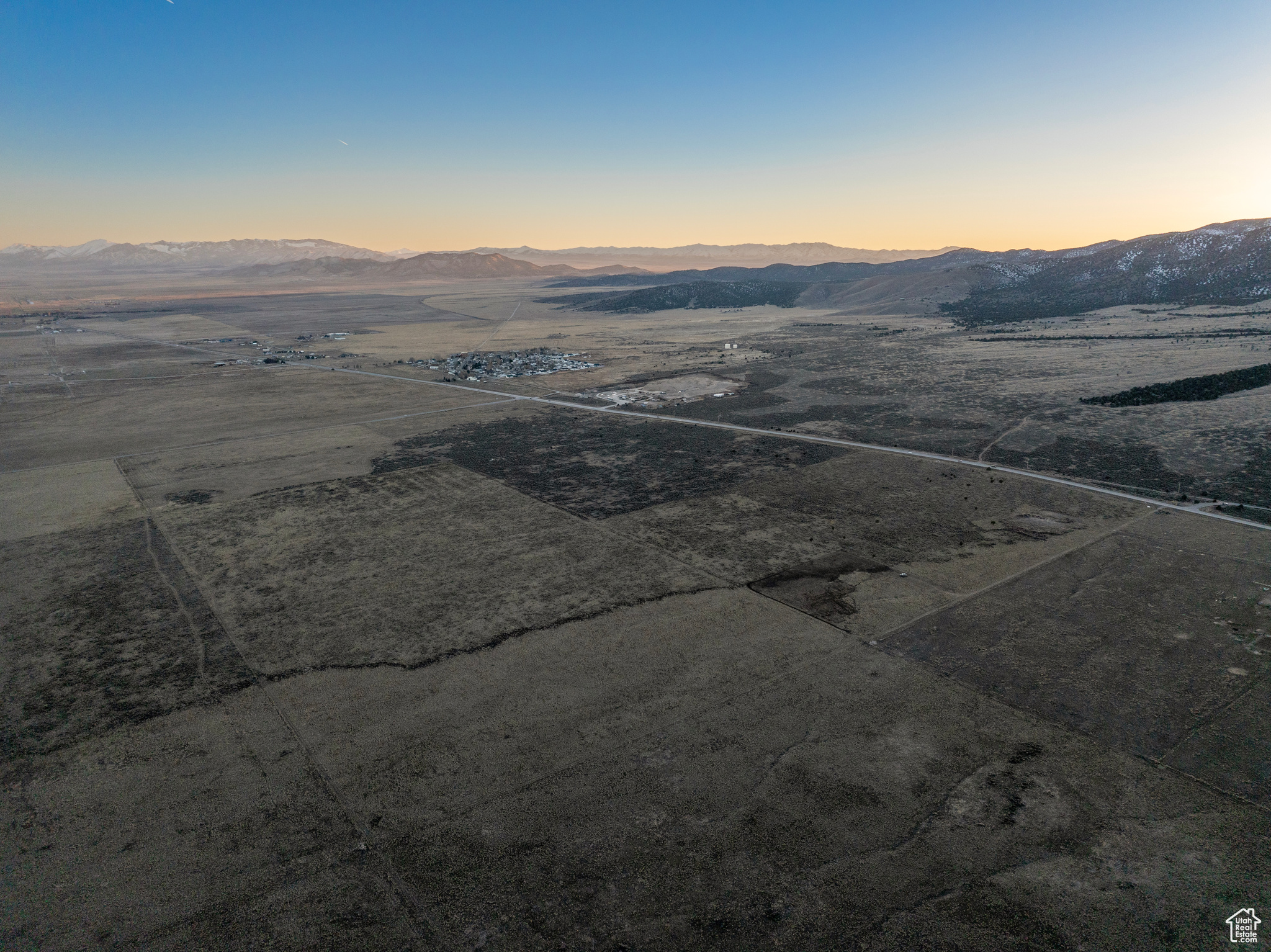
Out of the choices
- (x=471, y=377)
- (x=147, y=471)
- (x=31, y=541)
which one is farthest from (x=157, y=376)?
(x=31, y=541)

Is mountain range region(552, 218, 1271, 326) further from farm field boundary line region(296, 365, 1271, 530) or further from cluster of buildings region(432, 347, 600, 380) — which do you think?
farm field boundary line region(296, 365, 1271, 530)

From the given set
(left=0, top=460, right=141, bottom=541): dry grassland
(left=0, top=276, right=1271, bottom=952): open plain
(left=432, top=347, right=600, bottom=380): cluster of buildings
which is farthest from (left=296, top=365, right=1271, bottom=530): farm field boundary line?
(left=0, top=460, right=141, bottom=541): dry grassland

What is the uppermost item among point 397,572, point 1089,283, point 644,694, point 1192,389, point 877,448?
point 1089,283

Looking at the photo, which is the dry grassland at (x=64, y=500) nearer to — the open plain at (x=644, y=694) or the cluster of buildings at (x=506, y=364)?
the open plain at (x=644, y=694)

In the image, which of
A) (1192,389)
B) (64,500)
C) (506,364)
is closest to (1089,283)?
(1192,389)

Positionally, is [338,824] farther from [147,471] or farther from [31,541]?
[147,471]

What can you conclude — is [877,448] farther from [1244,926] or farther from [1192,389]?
[1244,926]
